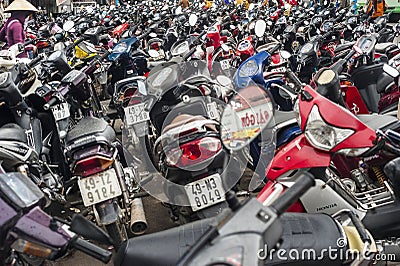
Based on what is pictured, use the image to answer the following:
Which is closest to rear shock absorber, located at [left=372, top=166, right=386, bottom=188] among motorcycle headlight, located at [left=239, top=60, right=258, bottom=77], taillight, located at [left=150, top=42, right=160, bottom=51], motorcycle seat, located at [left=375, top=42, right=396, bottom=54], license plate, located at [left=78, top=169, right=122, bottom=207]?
motorcycle headlight, located at [left=239, top=60, right=258, bottom=77]

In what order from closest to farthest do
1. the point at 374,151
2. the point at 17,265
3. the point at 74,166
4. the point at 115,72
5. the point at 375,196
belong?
1. the point at 17,265
2. the point at 374,151
3. the point at 375,196
4. the point at 74,166
5. the point at 115,72

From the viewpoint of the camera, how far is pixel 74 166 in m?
3.11

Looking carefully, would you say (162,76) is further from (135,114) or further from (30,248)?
(30,248)

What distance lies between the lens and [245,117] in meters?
2.54

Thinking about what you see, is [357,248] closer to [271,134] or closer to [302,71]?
[271,134]

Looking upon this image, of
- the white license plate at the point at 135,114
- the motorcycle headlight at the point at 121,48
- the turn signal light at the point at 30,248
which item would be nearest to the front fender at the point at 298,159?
the turn signal light at the point at 30,248

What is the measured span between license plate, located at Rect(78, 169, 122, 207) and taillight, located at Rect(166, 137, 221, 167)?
19.5 inches

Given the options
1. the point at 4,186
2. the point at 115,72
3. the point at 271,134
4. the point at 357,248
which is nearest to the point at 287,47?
the point at 115,72

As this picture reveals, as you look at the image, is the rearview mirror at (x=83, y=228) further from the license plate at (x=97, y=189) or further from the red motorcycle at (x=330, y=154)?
the license plate at (x=97, y=189)

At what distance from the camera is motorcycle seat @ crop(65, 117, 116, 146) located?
322cm

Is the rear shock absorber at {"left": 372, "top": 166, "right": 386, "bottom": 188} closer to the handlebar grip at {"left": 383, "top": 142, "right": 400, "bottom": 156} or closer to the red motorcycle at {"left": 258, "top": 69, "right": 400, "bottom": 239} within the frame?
the red motorcycle at {"left": 258, "top": 69, "right": 400, "bottom": 239}

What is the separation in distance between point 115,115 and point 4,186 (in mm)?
5382

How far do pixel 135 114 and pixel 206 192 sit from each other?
6.08ft

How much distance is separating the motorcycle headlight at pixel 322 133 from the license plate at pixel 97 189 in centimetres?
136
